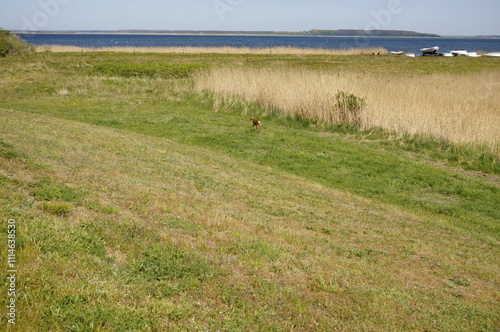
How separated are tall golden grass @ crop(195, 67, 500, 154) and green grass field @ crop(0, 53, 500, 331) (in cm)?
169

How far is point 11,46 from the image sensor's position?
43.7m

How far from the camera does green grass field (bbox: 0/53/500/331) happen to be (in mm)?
4199

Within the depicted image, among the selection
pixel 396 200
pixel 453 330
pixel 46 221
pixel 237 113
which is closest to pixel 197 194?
pixel 46 221

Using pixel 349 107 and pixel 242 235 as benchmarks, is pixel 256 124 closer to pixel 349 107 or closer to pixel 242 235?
pixel 349 107

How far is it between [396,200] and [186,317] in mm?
9300

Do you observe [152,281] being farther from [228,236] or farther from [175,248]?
[228,236]

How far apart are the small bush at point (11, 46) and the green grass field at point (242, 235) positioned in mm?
37400

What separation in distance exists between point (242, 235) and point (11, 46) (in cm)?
4845

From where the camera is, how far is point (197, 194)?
328 inches

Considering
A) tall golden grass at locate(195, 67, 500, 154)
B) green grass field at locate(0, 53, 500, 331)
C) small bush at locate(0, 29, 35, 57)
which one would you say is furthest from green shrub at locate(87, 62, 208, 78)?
green grass field at locate(0, 53, 500, 331)

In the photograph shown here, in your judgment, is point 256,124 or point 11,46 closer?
point 256,124

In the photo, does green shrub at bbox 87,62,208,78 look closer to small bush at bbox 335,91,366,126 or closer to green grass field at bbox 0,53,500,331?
small bush at bbox 335,91,366,126

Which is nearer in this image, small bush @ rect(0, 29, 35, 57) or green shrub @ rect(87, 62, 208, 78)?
green shrub @ rect(87, 62, 208, 78)

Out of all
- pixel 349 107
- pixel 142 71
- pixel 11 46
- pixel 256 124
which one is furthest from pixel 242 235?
pixel 11 46
